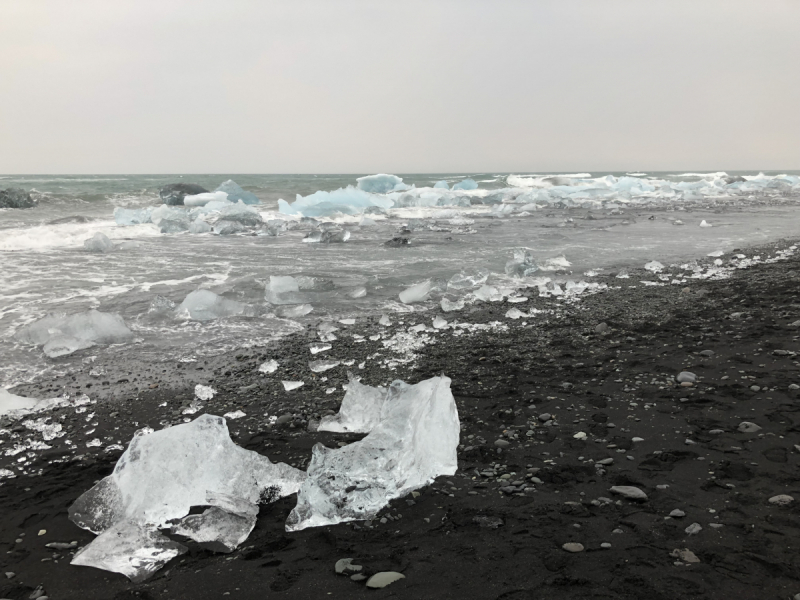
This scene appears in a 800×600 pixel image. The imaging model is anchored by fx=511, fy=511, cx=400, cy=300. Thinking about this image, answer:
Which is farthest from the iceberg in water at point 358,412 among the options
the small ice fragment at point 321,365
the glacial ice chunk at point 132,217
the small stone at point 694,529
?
the glacial ice chunk at point 132,217

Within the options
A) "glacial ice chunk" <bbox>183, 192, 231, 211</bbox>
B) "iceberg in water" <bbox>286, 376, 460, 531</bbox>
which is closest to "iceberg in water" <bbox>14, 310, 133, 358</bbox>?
"iceberg in water" <bbox>286, 376, 460, 531</bbox>

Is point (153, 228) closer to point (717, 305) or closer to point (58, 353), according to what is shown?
point (58, 353)

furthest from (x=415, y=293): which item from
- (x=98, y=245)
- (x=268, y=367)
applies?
(x=98, y=245)

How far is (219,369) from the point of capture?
3859 mm

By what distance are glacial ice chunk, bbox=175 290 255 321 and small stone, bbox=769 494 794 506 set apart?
4561 mm

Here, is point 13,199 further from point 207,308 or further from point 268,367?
point 268,367

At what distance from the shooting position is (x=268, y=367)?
12.6 ft

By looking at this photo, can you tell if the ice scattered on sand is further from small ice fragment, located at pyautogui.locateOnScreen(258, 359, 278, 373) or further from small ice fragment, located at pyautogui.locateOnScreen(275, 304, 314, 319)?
small ice fragment, located at pyautogui.locateOnScreen(275, 304, 314, 319)

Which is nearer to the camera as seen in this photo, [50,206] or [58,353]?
[58,353]

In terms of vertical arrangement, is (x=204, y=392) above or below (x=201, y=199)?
below

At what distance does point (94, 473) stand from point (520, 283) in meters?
5.35

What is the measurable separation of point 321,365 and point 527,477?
1.99 meters

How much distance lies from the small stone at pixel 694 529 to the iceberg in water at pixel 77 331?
4.36m

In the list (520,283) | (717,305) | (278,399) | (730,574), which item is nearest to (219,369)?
(278,399)
